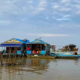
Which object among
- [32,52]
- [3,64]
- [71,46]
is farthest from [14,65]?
[71,46]

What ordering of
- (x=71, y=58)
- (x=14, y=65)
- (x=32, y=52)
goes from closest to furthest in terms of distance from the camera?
(x=14, y=65), (x=71, y=58), (x=32, y=52)

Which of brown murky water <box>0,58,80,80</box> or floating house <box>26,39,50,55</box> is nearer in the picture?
brown murky water <box>0,58,80,80</box>

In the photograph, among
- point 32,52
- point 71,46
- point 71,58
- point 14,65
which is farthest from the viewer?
point 71,46

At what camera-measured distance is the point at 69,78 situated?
6.62 meters

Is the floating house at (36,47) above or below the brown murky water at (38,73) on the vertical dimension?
above

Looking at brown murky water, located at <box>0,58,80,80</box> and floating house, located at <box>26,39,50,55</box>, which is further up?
floating house, located at <box>26,39,50,55</box>

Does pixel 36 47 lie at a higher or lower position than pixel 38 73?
higher

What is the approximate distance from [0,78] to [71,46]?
3290 centimetres

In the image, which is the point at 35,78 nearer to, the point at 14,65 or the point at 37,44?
the point at 14,65

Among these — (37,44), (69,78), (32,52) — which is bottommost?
(69,78)

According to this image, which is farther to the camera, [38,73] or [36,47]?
[36,47]

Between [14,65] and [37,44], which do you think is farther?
[37,44]

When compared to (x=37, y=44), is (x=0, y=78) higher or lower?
lower

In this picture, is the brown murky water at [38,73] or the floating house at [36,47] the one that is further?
the floating house at [36,47]
